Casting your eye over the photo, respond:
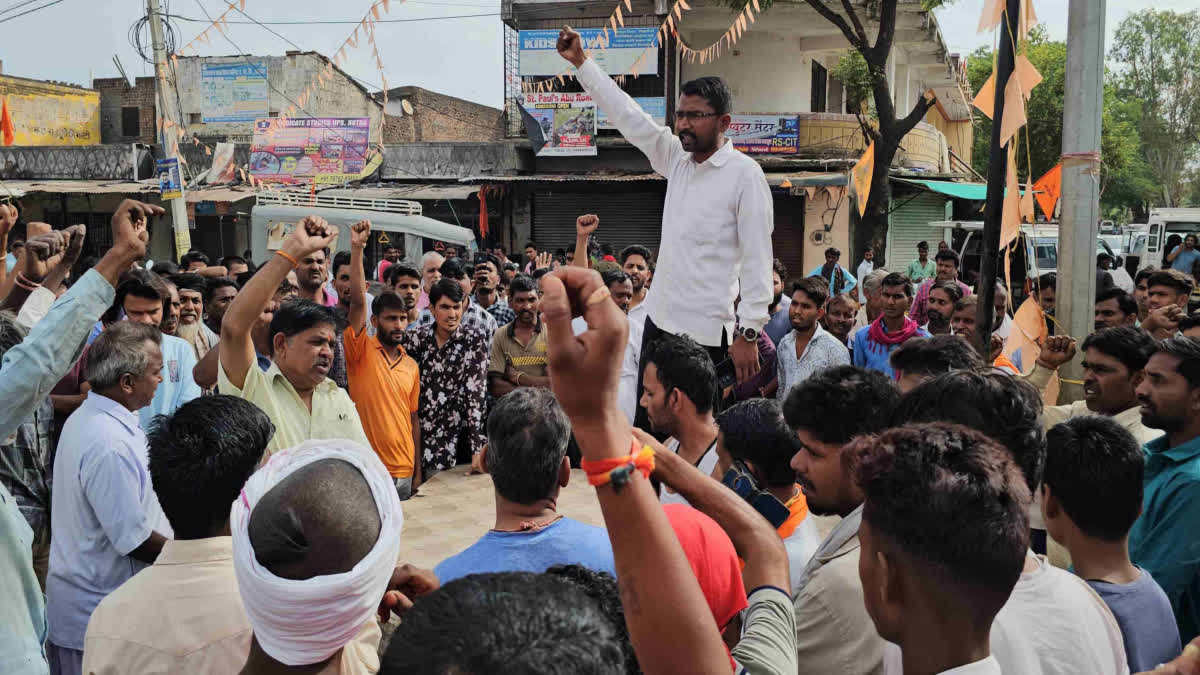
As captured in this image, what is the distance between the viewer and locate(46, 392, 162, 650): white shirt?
9.16 ft

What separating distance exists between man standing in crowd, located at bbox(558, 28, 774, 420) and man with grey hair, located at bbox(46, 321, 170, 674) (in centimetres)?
185

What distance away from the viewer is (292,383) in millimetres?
3652

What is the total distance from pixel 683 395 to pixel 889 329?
131 inches

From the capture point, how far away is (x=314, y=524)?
5.10 ft

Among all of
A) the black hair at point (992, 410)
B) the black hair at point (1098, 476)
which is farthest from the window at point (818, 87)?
the black hair at point (992, 410)

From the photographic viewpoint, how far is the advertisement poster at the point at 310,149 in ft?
66.1

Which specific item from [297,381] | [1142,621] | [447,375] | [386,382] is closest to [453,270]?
[447,375]

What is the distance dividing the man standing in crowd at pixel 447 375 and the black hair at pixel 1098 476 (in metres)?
4.52

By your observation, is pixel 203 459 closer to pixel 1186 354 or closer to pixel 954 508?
Answer: pixel 954 508

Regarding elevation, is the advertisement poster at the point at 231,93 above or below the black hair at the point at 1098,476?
above

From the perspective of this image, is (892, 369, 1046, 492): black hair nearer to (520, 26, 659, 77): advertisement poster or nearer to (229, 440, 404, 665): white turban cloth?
(229, 440, 404, 665): white turban cloth

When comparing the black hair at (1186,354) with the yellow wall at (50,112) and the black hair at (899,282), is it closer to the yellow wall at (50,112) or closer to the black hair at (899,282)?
the black hair at (899,282)

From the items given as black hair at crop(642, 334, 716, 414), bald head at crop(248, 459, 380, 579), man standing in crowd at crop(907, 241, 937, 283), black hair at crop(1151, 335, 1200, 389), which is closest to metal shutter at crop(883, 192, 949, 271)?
man standing in crowd at crop(907, 241, 937, 283)

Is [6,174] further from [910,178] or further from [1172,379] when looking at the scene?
[1172,379]
